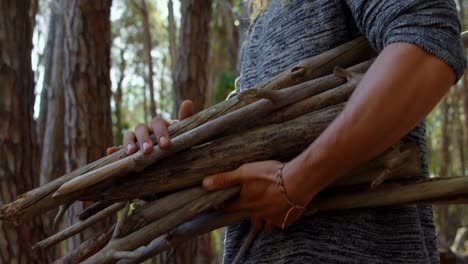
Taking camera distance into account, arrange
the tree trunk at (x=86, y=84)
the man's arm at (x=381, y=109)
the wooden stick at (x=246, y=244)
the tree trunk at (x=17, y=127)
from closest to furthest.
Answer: the man's arm at (x=381, y=109) → the wooden stick at (x=246, y=244) → the tree trunk at (x=17, y=127) → the tree trunk at (x=86, y=84)

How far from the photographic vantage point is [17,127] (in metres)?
2.77

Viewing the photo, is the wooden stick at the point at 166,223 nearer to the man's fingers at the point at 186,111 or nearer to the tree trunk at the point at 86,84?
the man's fingers at the point at 186,111

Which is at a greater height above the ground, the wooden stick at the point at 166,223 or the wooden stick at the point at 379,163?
the wooden stick at the point at 379,163

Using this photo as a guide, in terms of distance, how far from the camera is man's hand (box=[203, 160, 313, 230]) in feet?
4.20

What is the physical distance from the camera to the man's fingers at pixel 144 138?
4.32 feet

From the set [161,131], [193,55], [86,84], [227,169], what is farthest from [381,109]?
→ [193,55]

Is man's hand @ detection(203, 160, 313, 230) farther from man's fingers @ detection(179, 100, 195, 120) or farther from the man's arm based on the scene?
man's fingers @ detection(179, 100, 195, 120)

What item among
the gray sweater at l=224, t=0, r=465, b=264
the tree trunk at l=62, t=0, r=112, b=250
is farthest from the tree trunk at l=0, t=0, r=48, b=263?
the gray sweater at l=224, t=0, r=465, b=264

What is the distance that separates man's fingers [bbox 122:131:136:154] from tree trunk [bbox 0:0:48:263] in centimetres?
134

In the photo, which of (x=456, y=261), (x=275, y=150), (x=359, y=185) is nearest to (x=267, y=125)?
(x=275, y=150)

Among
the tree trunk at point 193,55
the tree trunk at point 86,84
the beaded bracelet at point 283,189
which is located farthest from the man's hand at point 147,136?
the tree trunk at point 193,55

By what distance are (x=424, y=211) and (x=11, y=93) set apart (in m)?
1.94

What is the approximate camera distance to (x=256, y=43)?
1.74 m

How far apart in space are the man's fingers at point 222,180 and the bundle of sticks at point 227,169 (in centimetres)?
1
